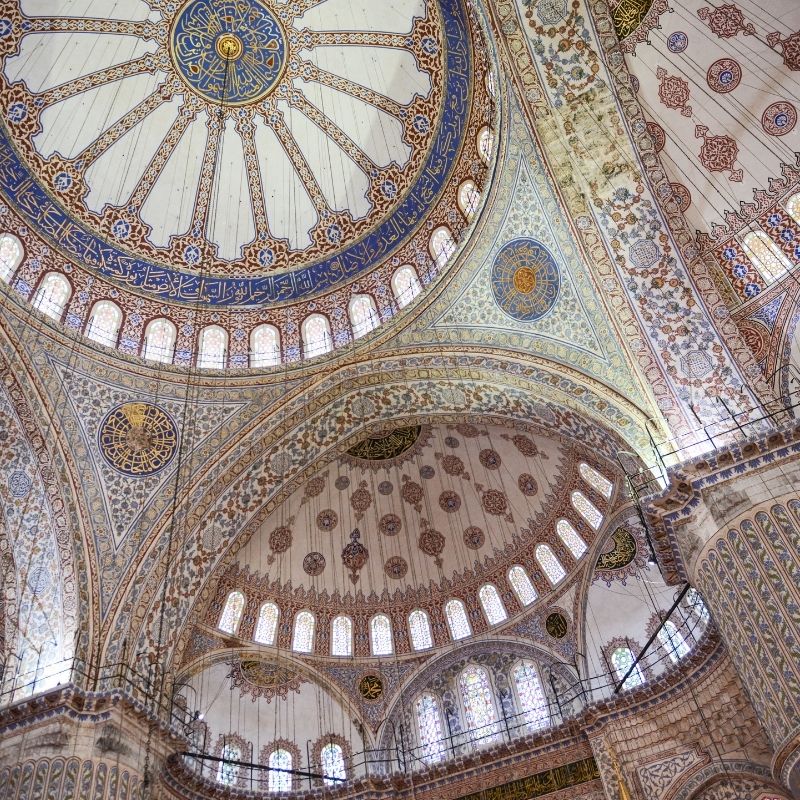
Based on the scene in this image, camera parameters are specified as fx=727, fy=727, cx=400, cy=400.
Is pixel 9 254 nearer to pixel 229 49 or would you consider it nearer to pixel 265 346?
pixel 265 346

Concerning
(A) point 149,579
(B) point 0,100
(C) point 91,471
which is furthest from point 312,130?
(A) point 149,579

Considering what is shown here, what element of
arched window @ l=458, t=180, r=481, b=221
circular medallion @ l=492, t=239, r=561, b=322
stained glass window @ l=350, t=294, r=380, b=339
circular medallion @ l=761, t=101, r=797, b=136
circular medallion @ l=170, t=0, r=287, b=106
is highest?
circular medallion @ l=170, t=0, r=287, b=106

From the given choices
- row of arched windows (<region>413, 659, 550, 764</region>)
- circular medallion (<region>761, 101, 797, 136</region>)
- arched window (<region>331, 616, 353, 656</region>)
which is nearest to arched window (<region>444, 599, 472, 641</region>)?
row of arched windows (<region>413, 659, 550, 764</region>)

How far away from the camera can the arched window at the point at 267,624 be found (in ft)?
44.0

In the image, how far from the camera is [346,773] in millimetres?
12812

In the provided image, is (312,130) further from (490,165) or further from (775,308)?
(775,308)

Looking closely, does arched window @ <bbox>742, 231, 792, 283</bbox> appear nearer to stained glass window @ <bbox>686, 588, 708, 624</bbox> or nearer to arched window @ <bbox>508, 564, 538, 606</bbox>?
stained glass window @ <bbox>686, 588, 708, 624</bbox>

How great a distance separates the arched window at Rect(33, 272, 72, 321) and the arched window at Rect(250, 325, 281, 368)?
3.05 m

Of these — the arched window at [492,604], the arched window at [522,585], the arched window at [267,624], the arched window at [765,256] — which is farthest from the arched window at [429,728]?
the arched window at [765,256]

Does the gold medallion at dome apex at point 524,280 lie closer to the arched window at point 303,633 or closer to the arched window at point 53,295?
the arched window at point 53,295

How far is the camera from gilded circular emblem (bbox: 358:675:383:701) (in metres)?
13.5

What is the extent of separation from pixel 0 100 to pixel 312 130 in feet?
16.6

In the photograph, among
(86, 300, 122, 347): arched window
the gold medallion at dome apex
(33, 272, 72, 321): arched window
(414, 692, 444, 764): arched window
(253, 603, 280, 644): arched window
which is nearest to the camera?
the gold medallion at dome apex

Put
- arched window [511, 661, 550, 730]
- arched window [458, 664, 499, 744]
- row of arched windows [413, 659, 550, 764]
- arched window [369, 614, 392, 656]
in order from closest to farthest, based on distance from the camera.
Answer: arched window [511, 661, 550, 730], row of arched windows [413, 659, 550, 764], arched window [458, 664, 499, 744], arched window [369, 614, 392, 656]
